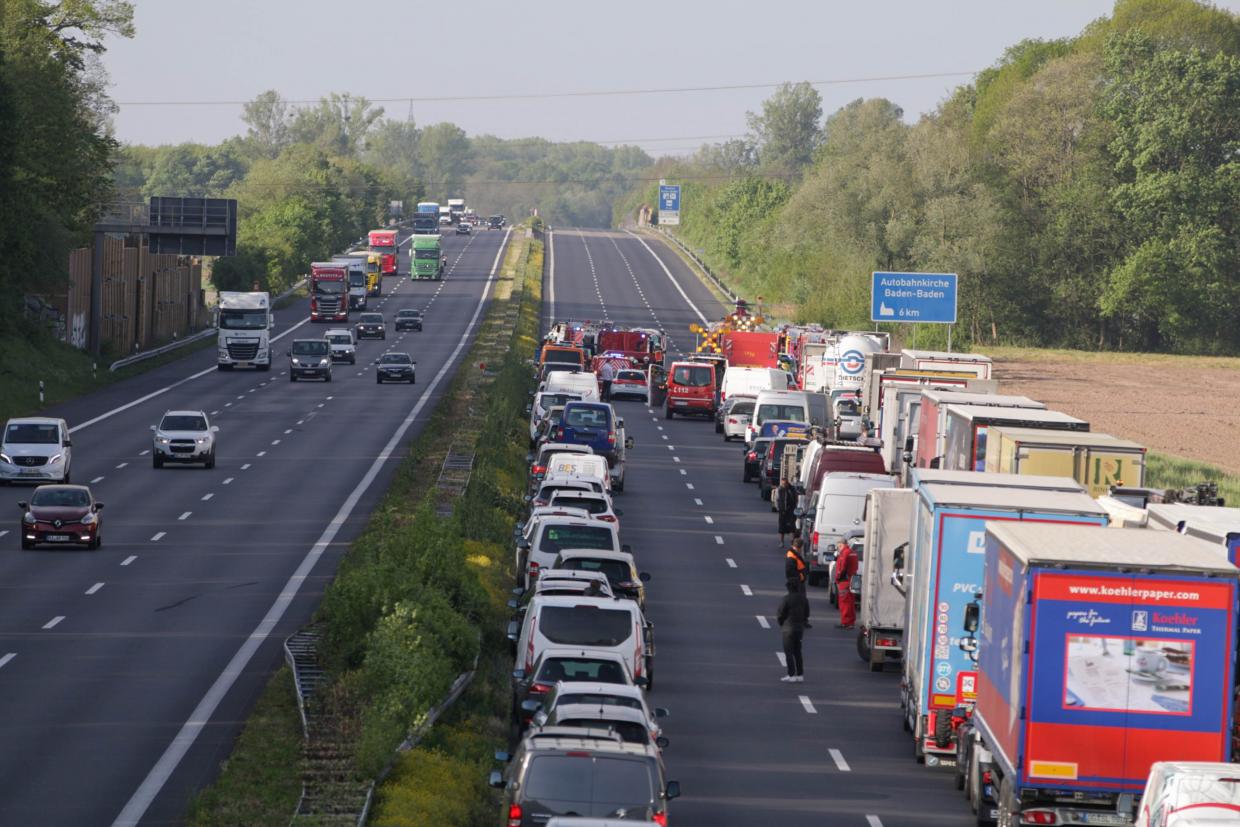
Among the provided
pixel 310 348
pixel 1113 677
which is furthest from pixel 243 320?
pixel 1113 677

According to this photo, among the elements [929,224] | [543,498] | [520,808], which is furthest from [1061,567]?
[929,224]

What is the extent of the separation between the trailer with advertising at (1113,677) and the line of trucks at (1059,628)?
0.01 m

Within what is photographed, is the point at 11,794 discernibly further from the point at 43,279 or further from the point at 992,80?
the point at 992,80

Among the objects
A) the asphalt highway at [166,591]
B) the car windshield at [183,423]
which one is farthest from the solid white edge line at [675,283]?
the car windshield at [183,423]

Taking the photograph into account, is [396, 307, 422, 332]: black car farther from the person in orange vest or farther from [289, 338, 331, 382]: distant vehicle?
the person in orange vest

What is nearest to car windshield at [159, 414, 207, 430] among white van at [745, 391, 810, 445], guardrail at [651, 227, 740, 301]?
white van at [745, 391, 810, 445]

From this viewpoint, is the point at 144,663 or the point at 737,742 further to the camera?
the point at 144,663

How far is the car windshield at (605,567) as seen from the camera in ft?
93.0

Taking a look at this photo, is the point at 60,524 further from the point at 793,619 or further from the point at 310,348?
the point at 310,348

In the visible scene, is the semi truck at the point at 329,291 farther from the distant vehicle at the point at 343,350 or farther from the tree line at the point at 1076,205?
the tree line at the point at 1076,205

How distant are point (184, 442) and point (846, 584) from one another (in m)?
23.7

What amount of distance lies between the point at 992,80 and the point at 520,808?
5905 inches

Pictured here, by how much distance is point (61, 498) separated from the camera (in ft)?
124

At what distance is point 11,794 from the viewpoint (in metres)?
19.1
